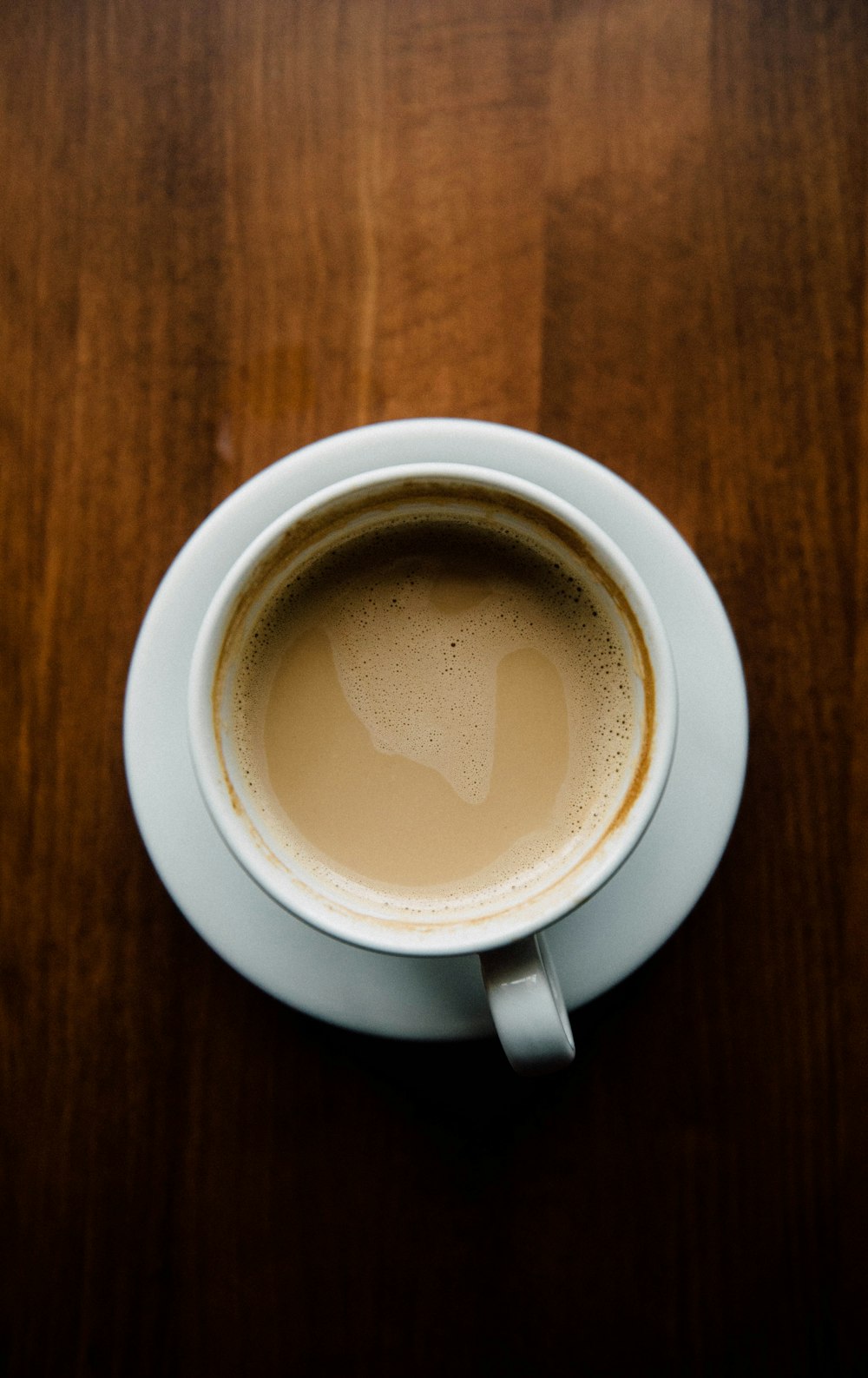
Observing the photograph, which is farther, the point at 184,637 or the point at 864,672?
the point at 864,672

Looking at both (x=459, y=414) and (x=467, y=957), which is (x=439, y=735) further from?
(x=459, y=414)

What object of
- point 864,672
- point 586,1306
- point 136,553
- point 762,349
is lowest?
point 586,1306

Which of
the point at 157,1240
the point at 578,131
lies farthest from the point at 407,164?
the point at 157,1240

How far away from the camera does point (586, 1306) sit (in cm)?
99

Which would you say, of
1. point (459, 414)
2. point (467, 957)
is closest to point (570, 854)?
point (467, 957)

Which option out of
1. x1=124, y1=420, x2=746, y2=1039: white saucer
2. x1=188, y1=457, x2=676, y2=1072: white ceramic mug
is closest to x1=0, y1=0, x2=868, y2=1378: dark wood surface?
x1=124, y1=420, x2=746, y2=1039: white saucer

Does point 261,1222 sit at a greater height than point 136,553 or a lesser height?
lesser

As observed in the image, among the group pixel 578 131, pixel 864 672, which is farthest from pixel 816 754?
pixel 578 131

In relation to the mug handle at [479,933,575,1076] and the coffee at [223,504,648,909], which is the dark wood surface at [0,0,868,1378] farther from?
the mug handle at [479,933,575,1076]

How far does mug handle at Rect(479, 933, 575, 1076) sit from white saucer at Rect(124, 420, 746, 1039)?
0.45 ft

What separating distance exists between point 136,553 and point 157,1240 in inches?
30.4

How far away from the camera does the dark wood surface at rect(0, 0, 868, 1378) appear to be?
98cm

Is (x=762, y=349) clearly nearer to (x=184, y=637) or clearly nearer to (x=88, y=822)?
Result: (x=184, y=637)

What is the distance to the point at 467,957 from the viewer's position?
2.75ft
